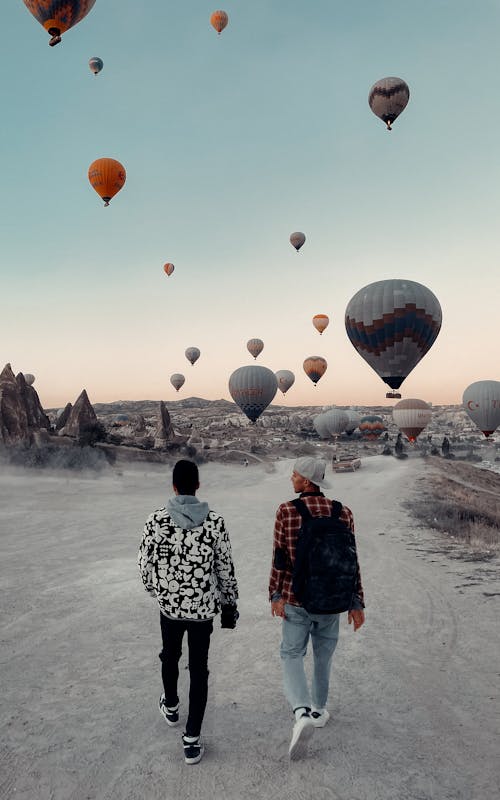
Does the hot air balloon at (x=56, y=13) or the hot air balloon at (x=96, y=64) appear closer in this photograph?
the hot air balloon at (x=56, y=13)

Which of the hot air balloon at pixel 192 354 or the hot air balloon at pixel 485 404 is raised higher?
the hot air balloon at pixel 192 354

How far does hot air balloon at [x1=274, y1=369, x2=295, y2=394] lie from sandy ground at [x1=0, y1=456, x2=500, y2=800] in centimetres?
6568

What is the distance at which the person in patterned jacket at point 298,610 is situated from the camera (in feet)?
12.8

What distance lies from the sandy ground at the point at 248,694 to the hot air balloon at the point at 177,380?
73488 millimetres

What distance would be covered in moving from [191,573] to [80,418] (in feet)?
107

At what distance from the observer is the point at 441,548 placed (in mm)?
11586

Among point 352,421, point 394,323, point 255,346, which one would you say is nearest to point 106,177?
point 394,323

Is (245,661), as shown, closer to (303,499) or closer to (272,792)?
(272,792)

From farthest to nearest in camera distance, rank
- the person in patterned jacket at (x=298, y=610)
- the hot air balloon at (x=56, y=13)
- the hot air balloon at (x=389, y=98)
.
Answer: the hot air balloon at (x=389, y=98) → the hot air balloon at (x=56, y=13) → the person in patterned jacket at (x=298, y=610)

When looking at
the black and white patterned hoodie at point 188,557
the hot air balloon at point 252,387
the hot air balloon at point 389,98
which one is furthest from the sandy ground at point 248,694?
the hot air balloon at point 389,98

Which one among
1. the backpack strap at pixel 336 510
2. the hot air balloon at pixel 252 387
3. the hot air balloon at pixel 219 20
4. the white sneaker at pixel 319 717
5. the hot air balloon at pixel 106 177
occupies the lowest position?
the white sneaker at pixel 319 717

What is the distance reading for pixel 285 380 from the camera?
254ft

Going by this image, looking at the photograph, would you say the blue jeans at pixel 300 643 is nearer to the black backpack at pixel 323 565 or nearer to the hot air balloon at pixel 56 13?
the black backpack at pixel 323 565

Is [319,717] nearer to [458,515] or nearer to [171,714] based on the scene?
[171,714]
